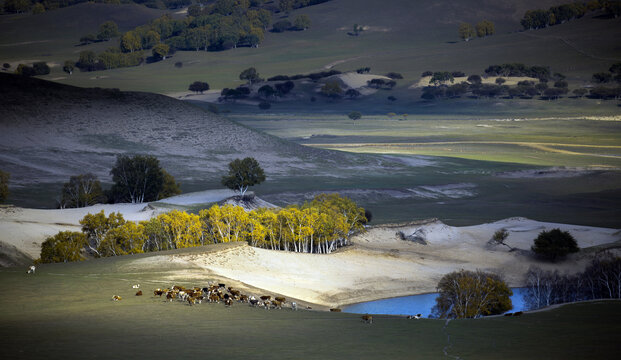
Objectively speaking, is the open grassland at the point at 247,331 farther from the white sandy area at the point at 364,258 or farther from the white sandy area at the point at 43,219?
the white sandy area at the point at 43,219

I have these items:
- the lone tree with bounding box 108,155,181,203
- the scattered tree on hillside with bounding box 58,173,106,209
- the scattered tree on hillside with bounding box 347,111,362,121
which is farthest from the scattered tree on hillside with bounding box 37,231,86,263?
the scattered tree on hillside with bounding box 347,111,362,121

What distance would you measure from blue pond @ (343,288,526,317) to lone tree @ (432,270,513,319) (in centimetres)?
152

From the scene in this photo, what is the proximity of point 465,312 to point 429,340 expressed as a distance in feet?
37.8

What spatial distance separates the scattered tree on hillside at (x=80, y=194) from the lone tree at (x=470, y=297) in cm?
3713

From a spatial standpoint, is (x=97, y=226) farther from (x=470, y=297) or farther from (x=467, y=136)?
(x=467, y=136)

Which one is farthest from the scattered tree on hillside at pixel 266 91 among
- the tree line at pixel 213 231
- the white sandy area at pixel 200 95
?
the tree line at pixel 213 231

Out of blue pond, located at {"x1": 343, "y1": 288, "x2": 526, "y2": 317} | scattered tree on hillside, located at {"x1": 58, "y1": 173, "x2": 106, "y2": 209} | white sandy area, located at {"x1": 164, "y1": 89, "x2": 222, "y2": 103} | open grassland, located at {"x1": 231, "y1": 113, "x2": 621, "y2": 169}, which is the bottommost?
open grassland, located at {"x1": 231, "y1": 113, "x2": 621, "y2": 169}

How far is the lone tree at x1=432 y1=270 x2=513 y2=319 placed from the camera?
3509 centimetres

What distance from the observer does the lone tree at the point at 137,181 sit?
67.9 metres

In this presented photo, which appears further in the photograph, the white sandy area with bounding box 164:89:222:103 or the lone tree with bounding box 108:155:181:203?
the white sandy area with bounding box 164:89:222:103

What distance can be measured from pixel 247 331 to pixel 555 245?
2878 centimetres

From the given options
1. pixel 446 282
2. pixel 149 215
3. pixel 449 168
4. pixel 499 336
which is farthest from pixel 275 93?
pixel 499 336

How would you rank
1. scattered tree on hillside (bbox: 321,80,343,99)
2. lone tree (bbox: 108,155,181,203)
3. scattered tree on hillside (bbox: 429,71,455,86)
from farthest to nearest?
scattered tree on hillside (bbox: 429,71,455,86), scattered tree on hillside (bbox: 321,80,343,99), lone tree (bbox: 108,155,181,203)

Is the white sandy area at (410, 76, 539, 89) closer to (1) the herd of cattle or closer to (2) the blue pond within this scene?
(2) the blue pond
